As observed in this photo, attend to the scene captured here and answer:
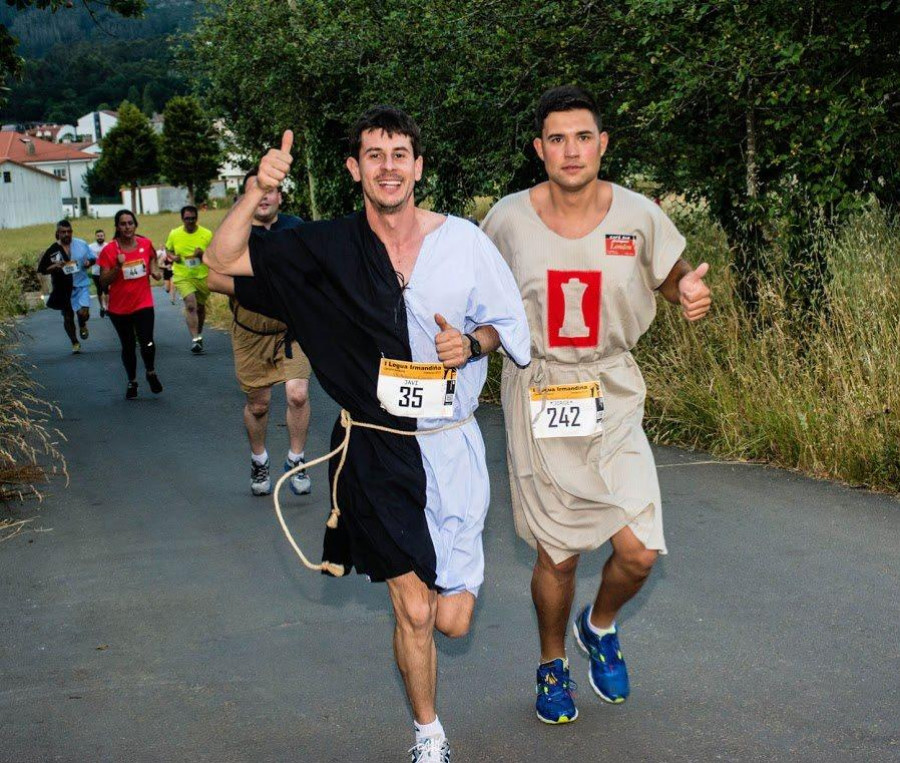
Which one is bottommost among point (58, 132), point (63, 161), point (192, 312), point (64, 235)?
point (192, 312)

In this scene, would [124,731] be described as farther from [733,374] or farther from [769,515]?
[733,374]

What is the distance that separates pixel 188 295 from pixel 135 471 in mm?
7800

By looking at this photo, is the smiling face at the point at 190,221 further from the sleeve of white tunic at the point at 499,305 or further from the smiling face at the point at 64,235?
the sleeve of white tunic at the point at 499,305

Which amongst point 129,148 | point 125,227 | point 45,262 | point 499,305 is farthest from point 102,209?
point 499,305

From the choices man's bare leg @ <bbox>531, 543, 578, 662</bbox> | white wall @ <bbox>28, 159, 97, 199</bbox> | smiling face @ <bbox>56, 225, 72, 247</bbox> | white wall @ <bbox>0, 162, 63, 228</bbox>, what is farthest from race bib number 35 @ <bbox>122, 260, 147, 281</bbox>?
white wall @ <bbox>28, 159, 97, 199</bbox>

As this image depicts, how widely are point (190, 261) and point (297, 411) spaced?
9.15m

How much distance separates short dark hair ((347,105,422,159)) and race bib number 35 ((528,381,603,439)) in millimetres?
957

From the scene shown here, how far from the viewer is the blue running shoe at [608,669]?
4738 mm

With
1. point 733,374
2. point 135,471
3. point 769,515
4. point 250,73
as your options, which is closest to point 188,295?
point 250,73

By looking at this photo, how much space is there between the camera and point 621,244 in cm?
452

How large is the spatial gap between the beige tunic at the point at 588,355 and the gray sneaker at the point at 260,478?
424 cm

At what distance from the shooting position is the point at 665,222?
4602 mm

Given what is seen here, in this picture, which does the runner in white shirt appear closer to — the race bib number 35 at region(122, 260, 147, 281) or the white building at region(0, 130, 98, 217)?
the race bib number 35 at region(122, 260, 147, 281)

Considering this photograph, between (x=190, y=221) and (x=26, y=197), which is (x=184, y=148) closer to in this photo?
(x=26, y=197)
